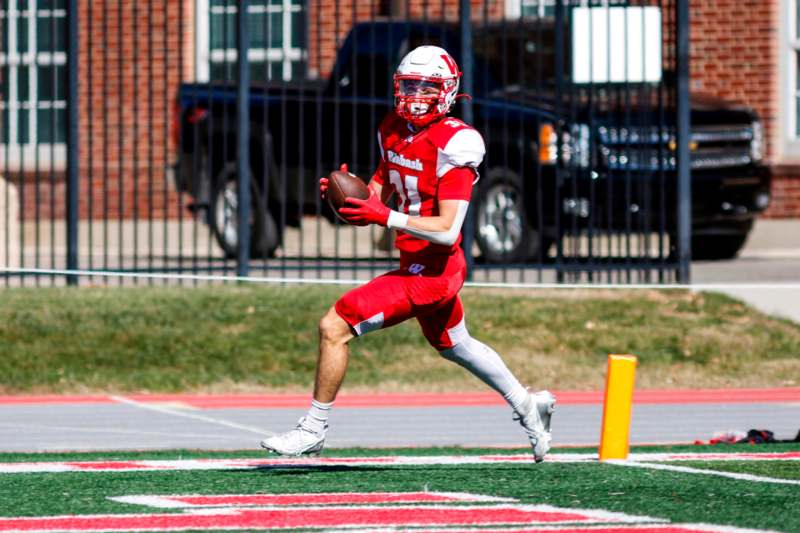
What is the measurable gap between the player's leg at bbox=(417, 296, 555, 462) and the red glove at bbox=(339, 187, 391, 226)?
0.60 meters

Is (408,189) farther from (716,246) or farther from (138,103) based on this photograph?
(138,103)

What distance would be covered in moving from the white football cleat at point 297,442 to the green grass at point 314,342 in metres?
4.86

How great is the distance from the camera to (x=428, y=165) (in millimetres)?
8531

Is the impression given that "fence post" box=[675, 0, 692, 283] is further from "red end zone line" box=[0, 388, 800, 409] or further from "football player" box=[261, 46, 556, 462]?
"football player" box=[261, 46, 556, 462]

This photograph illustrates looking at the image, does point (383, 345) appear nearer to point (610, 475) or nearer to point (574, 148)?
point (574, 148)

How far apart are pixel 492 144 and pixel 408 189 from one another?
8.59 m

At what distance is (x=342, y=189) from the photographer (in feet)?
27.6

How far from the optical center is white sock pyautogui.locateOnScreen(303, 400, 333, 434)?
335 inches

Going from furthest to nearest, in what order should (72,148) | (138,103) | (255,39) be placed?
(255,39)
(138,103)
(72,148)

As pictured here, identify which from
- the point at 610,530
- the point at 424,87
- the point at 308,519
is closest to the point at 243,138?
the point at 424,87

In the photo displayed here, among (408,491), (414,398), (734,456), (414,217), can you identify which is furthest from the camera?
(414,398)

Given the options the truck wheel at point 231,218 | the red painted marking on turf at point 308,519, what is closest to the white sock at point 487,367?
the red painted marking on turf at point 308,519

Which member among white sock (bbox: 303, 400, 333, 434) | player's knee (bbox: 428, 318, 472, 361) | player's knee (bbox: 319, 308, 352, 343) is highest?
player's knee (bbox: 319, 308, 352, 343)

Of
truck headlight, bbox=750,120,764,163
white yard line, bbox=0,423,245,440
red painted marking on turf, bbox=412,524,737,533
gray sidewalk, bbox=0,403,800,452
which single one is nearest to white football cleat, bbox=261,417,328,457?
red painted marking on turf, bbox=412,524,737,533
